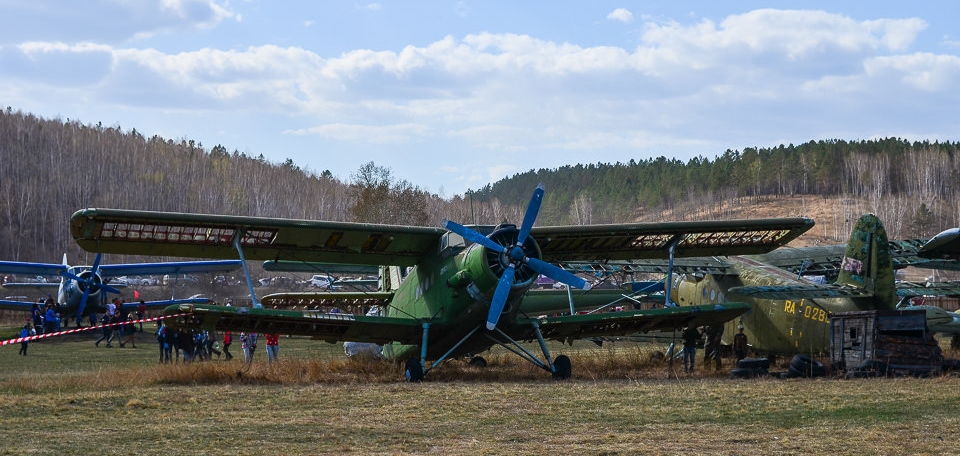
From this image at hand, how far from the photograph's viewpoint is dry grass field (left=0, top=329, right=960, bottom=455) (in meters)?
9.29

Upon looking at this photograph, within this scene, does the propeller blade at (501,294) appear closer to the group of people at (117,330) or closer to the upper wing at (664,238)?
the upper wing at (664,238)

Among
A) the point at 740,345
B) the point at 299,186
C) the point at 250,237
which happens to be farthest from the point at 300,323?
the point at 299,186

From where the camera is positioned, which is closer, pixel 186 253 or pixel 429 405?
pixel 429 405

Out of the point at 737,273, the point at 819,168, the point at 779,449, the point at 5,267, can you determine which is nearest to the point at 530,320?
the point at 737,273

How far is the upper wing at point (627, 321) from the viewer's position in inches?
683

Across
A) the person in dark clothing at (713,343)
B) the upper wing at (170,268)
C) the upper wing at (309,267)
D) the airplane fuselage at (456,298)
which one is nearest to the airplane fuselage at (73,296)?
the upper wing at (170,268)

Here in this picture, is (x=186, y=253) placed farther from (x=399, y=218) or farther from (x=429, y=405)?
(x=399, y=218)

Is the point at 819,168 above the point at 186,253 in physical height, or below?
above

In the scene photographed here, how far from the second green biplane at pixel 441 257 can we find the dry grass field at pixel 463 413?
834 mm

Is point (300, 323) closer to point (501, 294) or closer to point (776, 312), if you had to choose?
point (501, 294)

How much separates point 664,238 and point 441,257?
4.47 m

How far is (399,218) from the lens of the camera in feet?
221

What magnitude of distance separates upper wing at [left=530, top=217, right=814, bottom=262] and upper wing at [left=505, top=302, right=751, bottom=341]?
4.86 ft

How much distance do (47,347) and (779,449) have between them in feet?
94.7
